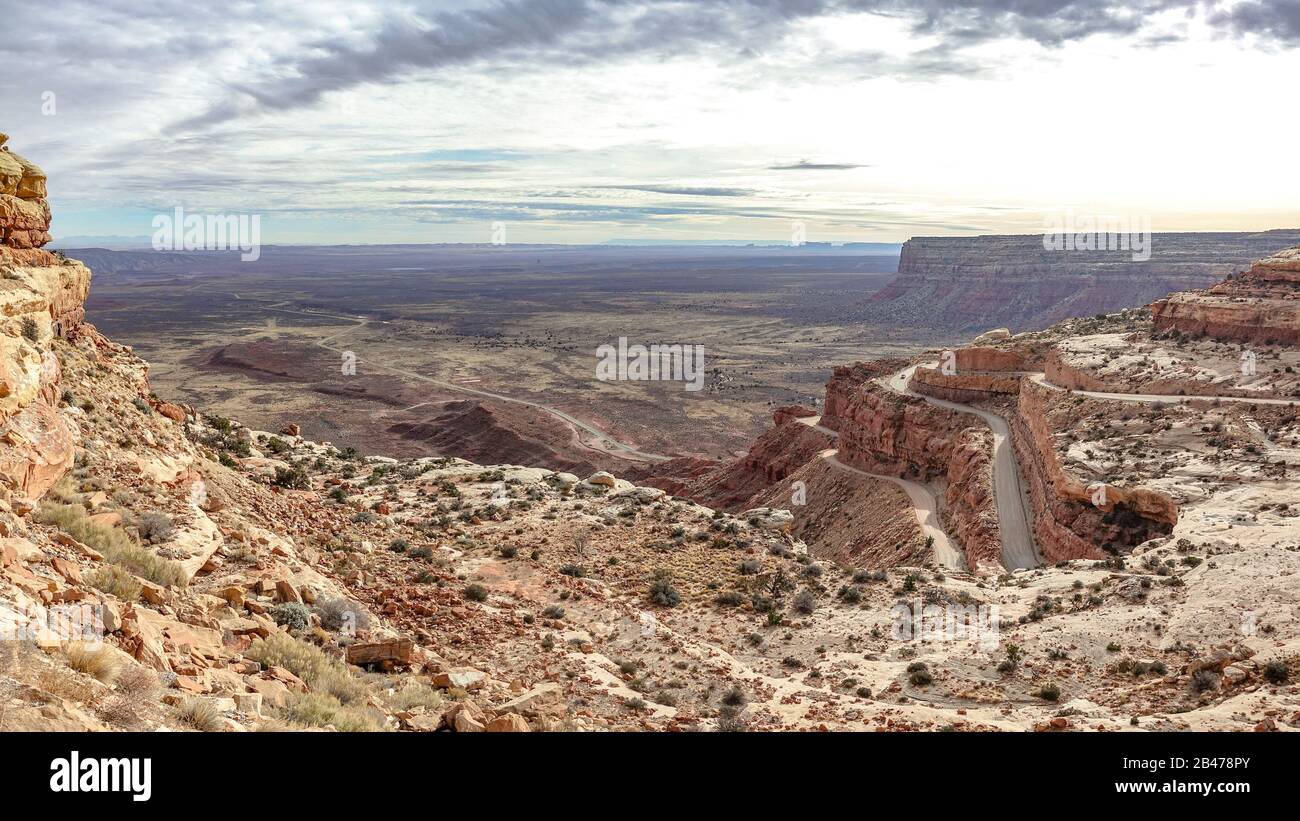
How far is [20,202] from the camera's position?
16953mm

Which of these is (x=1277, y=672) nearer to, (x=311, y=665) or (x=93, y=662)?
(x=311, y=665)

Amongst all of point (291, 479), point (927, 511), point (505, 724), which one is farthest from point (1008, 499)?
point (505, 724)

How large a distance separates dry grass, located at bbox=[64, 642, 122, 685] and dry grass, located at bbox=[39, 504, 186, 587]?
4.28m

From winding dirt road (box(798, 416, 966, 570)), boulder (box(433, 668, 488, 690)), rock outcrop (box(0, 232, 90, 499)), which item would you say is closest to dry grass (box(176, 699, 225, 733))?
boulder (box(433, 668, 488, 690))

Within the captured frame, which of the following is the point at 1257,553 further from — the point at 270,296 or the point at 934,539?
the point at 270,296

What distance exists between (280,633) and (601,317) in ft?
514

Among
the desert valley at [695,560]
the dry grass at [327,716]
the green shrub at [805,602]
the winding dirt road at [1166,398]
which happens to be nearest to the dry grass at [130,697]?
the desert valley at [695,560]

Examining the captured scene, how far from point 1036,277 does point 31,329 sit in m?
184

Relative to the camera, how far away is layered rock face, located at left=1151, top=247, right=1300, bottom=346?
3975 cm

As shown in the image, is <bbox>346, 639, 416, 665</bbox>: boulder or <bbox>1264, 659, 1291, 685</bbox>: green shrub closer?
<bbox>346, 639, 416, 665</bbox>: boulder

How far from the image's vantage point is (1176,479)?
2650 cm

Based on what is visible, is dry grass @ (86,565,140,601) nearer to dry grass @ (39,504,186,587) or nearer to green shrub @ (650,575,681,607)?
dry grass @ (39,504,186,587)

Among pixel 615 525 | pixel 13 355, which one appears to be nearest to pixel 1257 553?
pixel 615 525

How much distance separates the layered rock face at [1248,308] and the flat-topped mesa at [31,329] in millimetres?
48797
